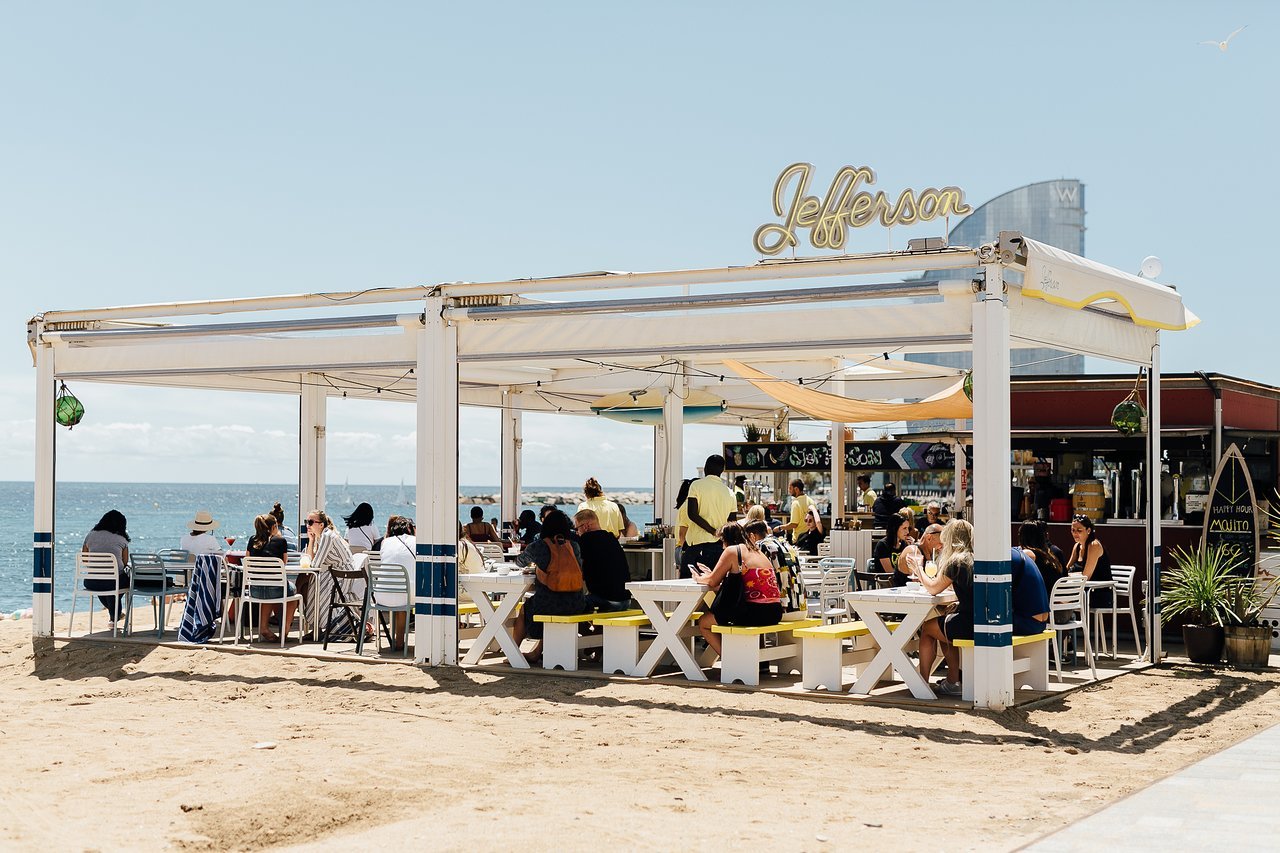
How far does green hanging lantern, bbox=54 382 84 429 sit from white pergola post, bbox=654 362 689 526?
198 inches

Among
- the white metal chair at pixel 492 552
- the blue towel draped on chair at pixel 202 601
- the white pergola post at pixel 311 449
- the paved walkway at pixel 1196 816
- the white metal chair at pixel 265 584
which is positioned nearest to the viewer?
the paved walkway at pixel 1196 816

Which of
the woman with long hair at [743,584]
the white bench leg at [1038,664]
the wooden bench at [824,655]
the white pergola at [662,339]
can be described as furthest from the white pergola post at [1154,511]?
the woman with long hair at [743,584]

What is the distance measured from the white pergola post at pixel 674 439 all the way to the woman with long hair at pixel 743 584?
3467 mm

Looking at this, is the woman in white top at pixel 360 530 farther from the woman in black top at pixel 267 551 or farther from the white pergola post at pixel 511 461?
the white pergola post at pixel 511 461

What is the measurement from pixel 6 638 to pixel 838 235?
27.4 feet

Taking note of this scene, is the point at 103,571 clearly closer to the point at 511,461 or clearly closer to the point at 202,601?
the point at 202,601

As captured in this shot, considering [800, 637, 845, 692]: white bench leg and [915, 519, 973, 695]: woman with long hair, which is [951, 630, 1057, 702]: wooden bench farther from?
[800, 637, 845, 692]: white bench leg

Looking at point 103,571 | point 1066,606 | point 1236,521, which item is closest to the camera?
point 1066,606

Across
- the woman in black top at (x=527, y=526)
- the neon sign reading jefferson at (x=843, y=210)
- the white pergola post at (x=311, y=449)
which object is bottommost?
the woman in black top at (x=527, y=526)

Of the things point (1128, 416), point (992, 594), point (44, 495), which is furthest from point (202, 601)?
point (1128, 416)

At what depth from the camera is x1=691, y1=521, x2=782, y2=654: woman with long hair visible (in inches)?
351

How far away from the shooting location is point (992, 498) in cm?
817

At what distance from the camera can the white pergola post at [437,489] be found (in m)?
10.0

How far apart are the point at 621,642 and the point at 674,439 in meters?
3.58
